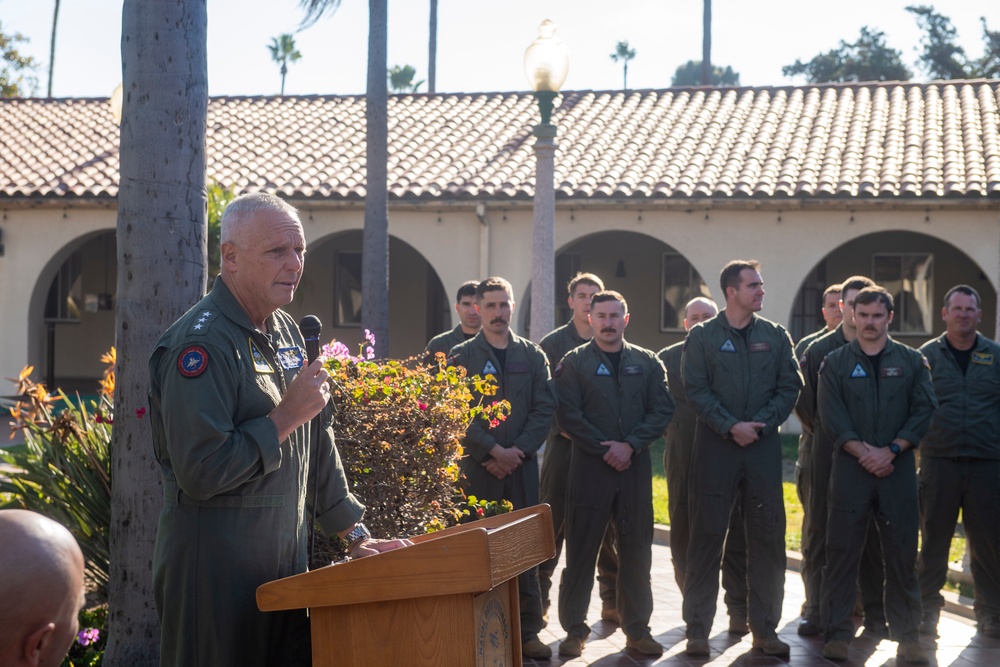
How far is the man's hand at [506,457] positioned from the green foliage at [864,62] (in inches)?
1624

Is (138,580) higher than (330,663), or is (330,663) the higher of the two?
(330,663)

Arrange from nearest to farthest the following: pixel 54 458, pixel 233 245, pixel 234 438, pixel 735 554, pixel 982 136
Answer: pixel 234 438, pixel 233 245, pixel 54 458, pixel 735 554, pixel 982 136

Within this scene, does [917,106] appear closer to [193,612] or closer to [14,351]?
[14,351]

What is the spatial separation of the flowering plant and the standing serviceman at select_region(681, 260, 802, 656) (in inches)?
78.4

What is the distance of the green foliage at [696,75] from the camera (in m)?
63.5

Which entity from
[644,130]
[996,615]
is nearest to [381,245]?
[644,130]

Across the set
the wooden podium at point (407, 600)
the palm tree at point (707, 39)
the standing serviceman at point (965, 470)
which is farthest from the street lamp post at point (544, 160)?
the palm tree at point (707, 39)

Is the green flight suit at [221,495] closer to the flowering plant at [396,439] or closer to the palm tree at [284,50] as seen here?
the flowering plant at [396,439]

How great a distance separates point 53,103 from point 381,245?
13012mm

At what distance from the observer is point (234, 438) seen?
10.0 ft

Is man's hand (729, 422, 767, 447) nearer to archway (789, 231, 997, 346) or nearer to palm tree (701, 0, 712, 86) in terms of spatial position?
archway (789, 231, 997, 346)

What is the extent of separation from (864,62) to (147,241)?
44.8 metres

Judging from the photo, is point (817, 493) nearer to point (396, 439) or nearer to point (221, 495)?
point (396, 439)

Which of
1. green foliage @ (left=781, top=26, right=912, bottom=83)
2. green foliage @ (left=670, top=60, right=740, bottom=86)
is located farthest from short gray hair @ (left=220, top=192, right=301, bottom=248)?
green foliage @ (left=670, top=60, right=740, bottom=86)
